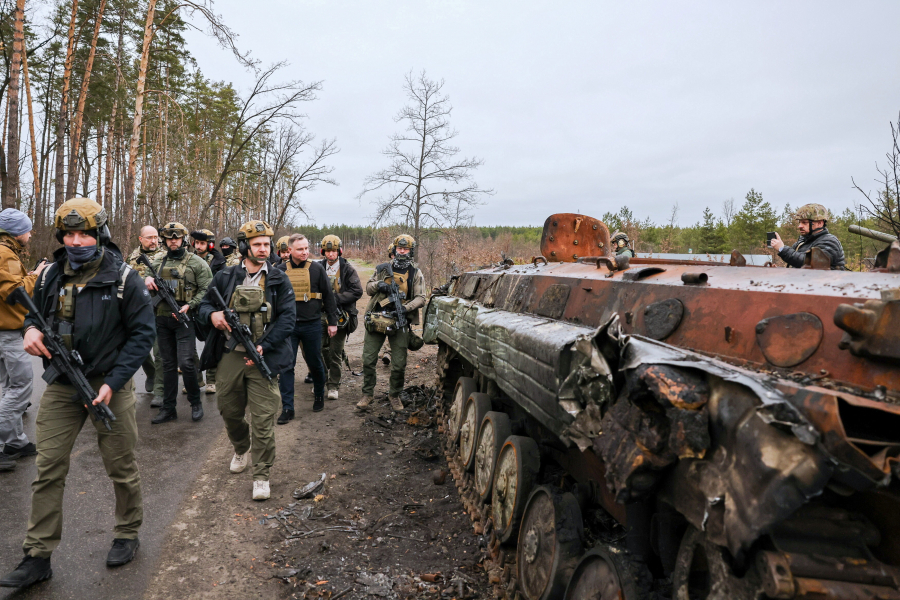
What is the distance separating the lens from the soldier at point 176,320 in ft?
20.6

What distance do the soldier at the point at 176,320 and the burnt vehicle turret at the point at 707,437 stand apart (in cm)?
412

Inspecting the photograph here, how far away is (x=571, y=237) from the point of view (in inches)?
232

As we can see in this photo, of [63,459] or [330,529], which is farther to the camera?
[330,529]

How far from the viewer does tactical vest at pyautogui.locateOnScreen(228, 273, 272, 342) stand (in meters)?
4.63

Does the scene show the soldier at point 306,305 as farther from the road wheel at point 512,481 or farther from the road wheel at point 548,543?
the road wheel at point 548,543

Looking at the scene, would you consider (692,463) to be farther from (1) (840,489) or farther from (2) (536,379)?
(2) (536,379)

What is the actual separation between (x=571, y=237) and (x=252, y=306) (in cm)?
330

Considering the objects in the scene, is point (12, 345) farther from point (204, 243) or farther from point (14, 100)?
point (14, 100)

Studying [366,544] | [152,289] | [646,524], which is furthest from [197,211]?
[646,524]

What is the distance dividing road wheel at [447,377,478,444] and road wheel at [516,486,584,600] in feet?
6.64

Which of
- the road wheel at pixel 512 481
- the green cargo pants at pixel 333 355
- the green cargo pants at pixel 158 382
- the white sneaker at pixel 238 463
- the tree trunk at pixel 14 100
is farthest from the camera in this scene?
the tree trunk at pixel 14 100

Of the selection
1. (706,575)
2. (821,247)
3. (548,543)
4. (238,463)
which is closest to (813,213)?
(821,247)

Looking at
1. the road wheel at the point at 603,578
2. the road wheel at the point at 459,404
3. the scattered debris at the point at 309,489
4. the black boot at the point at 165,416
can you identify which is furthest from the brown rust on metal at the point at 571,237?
the black boot at the point at 165,416

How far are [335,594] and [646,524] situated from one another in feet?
6.39
